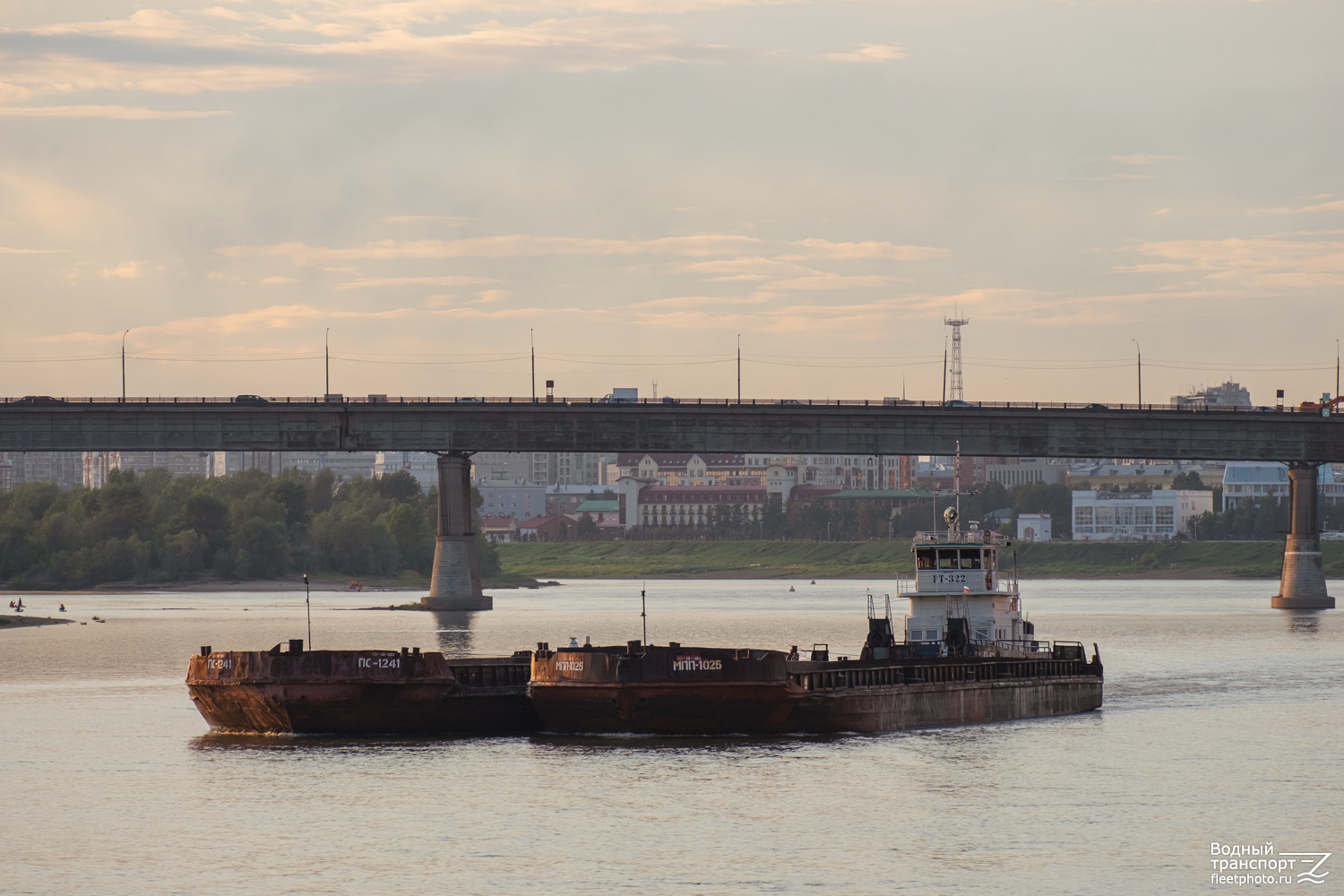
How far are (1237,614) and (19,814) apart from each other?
119 metres

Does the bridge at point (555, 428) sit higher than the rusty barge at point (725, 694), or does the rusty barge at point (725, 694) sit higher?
the bridge at point (555, 428)

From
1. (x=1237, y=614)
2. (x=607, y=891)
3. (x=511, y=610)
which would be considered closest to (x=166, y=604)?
(x=511, y=610)

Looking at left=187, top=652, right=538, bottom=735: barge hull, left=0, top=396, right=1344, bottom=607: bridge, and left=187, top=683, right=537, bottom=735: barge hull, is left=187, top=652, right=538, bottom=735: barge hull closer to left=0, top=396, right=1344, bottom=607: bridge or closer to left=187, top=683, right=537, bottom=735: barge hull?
left=187, top=683, right=537, bottom=735: barge hull

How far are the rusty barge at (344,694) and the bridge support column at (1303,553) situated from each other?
115584 millimetres

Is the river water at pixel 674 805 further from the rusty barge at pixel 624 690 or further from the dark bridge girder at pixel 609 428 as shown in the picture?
the dark bridge girder at pixel 609 428

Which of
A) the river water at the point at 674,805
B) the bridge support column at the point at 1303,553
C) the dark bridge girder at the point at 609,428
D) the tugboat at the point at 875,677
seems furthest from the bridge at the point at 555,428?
the tugboat at the point at 875,677

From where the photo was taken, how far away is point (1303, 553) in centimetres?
16325

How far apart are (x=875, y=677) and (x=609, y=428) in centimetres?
9380

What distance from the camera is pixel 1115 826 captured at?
43875mm

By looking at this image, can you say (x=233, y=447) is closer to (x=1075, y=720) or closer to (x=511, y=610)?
(x=511, y=610)

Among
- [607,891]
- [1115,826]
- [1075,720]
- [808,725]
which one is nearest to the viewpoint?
[607,891]

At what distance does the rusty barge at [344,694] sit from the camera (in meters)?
57.4

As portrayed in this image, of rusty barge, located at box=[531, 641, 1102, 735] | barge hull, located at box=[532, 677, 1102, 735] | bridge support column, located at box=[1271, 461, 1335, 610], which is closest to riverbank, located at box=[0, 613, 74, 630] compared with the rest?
rusty barge, located at box=[531, 641, 1102, 735]

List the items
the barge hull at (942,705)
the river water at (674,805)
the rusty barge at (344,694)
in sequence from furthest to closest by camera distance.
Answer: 1. the rusty barge at (344,694)
2. the barge hull at (942,705)
3. the river water at (674,805)
